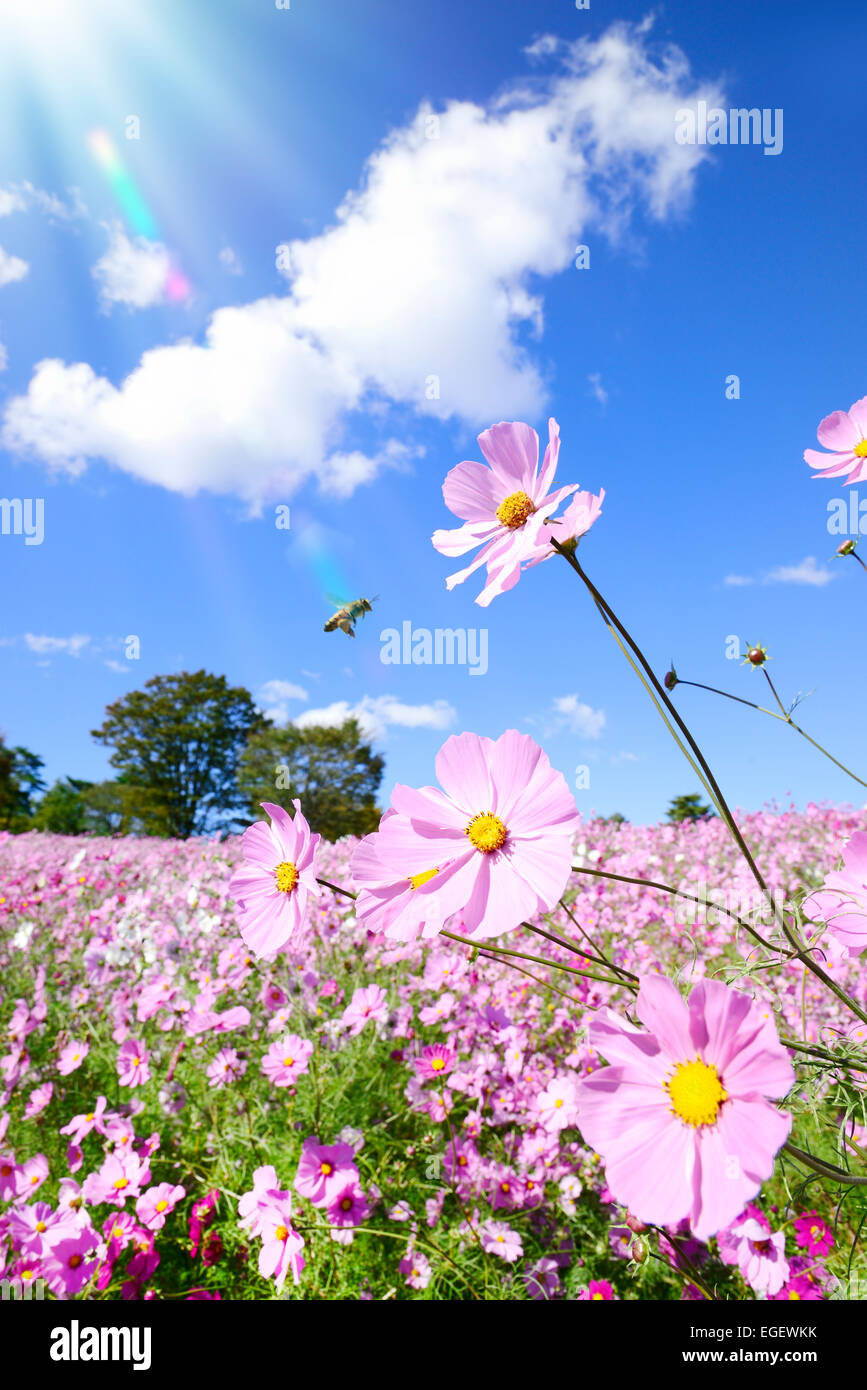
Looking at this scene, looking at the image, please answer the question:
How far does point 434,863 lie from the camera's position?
655 mm

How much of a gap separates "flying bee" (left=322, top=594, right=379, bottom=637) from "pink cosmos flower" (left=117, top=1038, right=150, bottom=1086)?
1.76 meters

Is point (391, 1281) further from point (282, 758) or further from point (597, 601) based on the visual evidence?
point (282, 758)

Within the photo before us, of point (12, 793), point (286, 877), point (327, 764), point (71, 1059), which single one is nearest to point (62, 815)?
point (12, 793)

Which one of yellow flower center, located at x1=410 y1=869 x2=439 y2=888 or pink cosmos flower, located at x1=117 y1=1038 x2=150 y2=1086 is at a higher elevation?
yellow flower center, located at x1=410 y1=869 x2=439 y2=888

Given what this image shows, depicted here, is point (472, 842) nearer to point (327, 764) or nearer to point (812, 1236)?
point (812, 1236)

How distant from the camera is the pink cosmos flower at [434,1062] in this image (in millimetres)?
2139

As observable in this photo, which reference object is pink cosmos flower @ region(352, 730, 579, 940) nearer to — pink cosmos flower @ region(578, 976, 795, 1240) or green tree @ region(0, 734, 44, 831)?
pink cosmos flower @ region(578, 976, 795, 1240)

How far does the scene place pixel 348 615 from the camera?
1330 millimetres

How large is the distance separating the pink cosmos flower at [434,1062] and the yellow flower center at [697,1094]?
1.78 metres

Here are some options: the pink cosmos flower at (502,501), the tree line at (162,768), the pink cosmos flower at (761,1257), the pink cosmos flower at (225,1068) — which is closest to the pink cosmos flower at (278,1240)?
the pink cosmos flower at (761,1257)

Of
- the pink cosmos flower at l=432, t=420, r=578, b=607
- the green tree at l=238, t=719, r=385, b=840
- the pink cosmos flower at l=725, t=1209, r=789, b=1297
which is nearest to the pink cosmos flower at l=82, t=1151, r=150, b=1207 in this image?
the pink cosmos flower at l=725, t=1209, r=789, b=1297

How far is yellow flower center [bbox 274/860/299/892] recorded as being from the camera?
0.78m

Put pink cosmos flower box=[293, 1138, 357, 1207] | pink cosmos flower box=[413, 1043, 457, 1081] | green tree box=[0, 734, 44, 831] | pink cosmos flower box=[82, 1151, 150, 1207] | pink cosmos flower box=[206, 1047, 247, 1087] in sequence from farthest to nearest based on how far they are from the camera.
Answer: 1. green tree box=[0, 734, 44, 831]
2. pink cosmos flower box=[206, 1047, 247, 1087]
3. pink cosmos flower box=[413, 1043, 457, 1081]
4. pink cosmos flower box=[82, 1151, 150, 1207]
5. pink cosmos flower box=[293, 1138, 357, 1207]

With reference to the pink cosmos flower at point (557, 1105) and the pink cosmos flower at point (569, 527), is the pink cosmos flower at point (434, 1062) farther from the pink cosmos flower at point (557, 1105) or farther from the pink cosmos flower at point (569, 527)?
the pink cosmos flower at point (569, 527)
